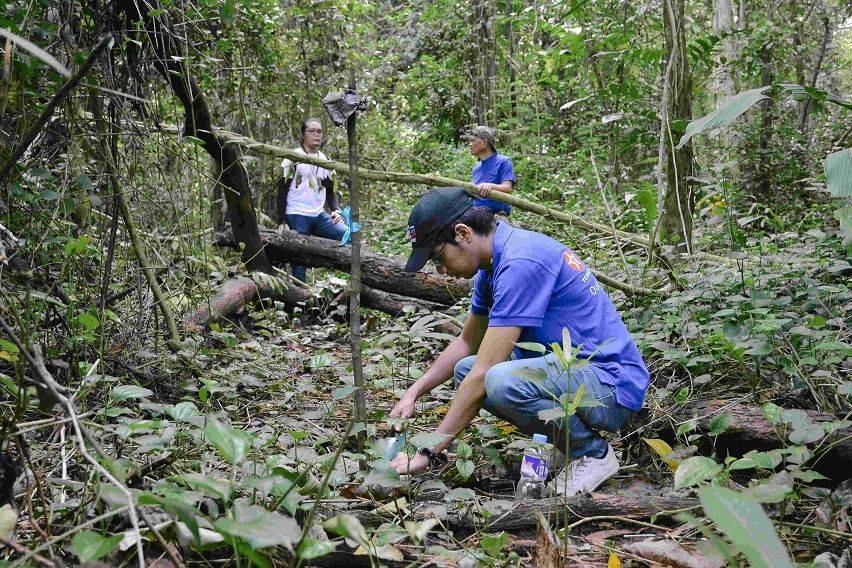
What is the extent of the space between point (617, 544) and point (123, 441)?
1547 mm

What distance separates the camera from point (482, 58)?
13.0m

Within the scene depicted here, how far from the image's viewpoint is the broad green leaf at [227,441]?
5.16 ft

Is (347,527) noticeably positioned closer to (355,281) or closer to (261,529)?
(261,529)

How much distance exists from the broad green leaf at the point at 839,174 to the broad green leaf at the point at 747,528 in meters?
1.59

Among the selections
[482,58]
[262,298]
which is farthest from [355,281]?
[482,58]

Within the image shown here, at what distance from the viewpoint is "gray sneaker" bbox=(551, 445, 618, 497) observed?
2824 millimetres

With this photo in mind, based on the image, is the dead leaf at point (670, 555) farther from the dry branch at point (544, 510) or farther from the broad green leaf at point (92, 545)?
the broad green leaf at point (92, 545)

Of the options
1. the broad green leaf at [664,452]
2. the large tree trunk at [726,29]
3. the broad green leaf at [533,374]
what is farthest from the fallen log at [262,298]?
the large tree trunk at [726,29]

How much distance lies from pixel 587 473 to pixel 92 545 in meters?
1.97

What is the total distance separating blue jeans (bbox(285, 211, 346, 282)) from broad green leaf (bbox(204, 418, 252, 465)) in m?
5.82

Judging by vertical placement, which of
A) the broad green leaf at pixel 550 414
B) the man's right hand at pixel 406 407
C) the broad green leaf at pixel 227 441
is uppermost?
the broad green leaf at pixel 227 441

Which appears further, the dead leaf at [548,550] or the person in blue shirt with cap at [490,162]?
the person in blue shirt with cap at [490,162]

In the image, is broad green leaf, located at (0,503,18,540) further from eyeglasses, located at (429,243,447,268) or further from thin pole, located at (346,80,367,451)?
eyeglasses, located at (429,243,447,268)

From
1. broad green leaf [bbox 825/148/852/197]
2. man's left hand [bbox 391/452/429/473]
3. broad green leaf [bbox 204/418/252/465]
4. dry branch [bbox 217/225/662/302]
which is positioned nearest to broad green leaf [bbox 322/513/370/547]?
broad green leaf [bbox 204/418/252/465]
